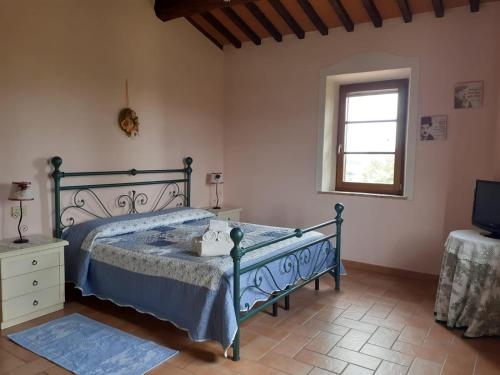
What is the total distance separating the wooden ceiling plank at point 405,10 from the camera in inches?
145

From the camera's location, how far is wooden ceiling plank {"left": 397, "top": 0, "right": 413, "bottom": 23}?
3672mm

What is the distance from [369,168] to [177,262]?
2715mm

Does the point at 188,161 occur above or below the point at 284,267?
above

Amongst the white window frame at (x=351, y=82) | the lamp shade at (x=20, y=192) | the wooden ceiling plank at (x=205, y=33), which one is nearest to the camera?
the lamp shade at (x=20, y=192)

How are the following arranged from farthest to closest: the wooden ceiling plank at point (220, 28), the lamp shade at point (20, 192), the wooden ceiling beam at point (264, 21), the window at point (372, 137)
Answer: the wooden ceiling plank at point (220, 28), the window at point (372, 137), the wooden ceiling beam at point (264, 21), the lamp shade at point (20, 192)

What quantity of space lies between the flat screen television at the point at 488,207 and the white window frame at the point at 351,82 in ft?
2.76

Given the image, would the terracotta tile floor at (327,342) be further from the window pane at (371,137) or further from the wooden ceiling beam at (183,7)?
the wooden ceiling beam at (183,7)

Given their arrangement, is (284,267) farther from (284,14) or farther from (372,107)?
(284,14)

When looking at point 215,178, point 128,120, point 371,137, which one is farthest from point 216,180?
point 371,137

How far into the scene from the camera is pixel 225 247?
9.05ft

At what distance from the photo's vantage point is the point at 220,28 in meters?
4.72

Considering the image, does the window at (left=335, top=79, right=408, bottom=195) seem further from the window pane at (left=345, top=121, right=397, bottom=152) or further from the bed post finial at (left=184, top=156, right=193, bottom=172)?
the bed post finial at (left=184, top=156, right=193, bottom=172)

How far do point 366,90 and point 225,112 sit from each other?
72.3 inches

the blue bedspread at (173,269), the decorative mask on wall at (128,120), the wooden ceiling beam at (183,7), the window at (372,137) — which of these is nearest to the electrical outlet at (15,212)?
the blue bedspread at (173,269)
